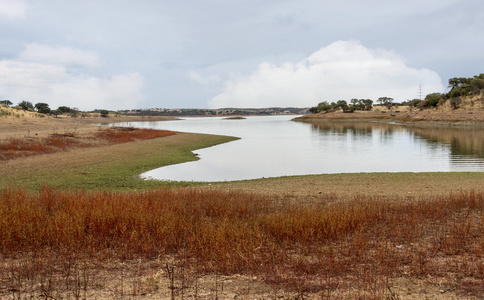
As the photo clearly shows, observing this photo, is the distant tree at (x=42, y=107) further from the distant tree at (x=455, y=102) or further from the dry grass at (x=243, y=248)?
the distant tree at (x=455, y=102)

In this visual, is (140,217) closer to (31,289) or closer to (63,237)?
(63,237)

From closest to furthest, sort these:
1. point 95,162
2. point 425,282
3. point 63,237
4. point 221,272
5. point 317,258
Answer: point 425,282
point 221,272
point 317,258
point 63,237
point 95,162

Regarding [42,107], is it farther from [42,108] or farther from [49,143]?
[49,143]

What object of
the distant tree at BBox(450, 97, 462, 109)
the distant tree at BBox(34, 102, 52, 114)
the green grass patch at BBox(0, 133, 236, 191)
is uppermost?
the distant tree at BBox(34, 102, 52, 114)

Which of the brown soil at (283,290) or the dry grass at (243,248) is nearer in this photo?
the brown soil at (283,290)

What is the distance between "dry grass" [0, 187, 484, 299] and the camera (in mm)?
6566

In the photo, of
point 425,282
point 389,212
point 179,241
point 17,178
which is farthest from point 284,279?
point 17,178

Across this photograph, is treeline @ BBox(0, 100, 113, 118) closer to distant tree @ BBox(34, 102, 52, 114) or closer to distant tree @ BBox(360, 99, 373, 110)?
distant tree @ BBox(34, 102, 52, 114)

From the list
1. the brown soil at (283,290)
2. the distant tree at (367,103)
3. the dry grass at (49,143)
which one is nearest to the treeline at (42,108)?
the dry grass at (49,143)

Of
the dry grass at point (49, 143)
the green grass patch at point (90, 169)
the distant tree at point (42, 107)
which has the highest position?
the distant tree at point (42, 107)

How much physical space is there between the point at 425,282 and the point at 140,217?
7.19 meters

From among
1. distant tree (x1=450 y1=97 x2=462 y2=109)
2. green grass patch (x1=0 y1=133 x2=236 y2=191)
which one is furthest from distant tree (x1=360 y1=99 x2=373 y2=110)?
green grass patch (x1=0 y1=133 x2=236 y2=191)

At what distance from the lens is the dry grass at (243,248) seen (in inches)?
259

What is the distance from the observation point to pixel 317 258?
8023 millimetres
